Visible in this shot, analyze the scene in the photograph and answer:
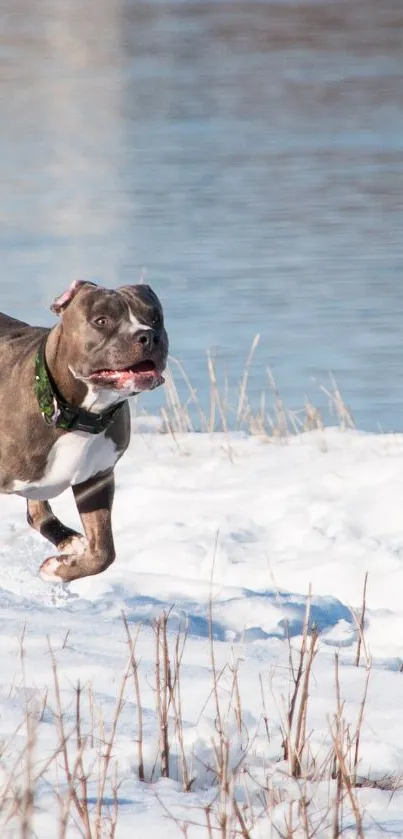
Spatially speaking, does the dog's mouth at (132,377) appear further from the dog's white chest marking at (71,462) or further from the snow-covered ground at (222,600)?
the snow-covered ground at (222,600)

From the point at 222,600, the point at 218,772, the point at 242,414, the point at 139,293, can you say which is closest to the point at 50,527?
the point at 222,600

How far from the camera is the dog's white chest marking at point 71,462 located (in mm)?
5668

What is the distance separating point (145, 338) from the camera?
5.13m

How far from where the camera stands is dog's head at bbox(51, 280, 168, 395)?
5148 mm

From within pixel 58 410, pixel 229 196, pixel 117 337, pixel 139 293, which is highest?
pixel 139 293

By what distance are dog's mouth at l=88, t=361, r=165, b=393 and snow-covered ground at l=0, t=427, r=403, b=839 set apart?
73 cm

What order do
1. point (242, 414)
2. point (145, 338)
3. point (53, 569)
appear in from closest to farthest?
point (145, 338) < point (53, 569) < point (242, 414)

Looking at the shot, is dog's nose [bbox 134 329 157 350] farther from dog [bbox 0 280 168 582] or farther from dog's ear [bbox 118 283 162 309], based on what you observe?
dog's ear [bbox 118 283 162 309]

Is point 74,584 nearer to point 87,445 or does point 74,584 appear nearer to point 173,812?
point 87,445

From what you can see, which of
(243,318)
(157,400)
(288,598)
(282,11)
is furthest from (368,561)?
(282,11)

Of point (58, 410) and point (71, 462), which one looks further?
point (71, 462)

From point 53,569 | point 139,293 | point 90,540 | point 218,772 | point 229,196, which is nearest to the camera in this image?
point 218,772

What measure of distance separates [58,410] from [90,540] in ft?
2.71

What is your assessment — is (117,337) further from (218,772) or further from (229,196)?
(229,196)
